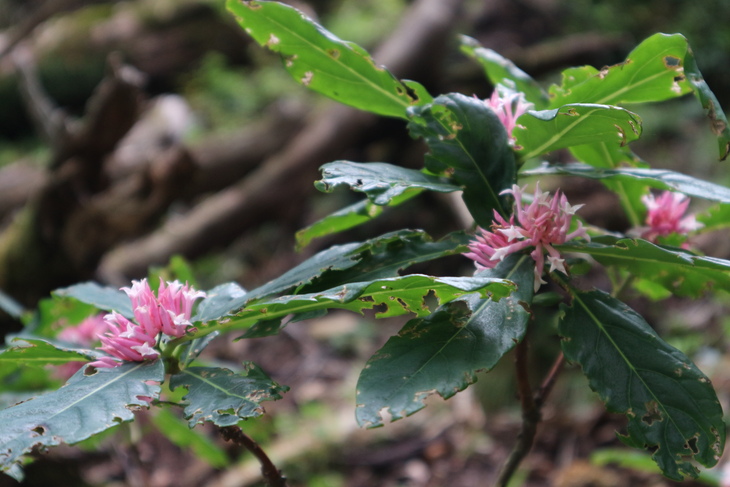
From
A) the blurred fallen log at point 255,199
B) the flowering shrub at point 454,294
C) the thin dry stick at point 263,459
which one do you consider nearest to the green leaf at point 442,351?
the flowering shrub at point 454,294

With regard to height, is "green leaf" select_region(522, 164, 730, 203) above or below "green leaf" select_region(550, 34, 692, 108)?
below

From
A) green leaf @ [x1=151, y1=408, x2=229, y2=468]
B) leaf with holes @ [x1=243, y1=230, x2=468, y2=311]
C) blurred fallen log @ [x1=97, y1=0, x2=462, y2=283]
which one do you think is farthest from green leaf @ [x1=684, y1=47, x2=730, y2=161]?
blurred fallen log @ [x1=97, y1=0, x2=462, y2=283]

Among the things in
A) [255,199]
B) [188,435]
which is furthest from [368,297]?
[255,199]

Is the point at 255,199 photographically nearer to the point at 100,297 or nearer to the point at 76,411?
the point at 100,297

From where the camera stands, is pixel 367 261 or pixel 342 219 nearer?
pixel 367 261

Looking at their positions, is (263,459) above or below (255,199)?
above

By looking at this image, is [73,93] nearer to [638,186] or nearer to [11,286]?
[11,286]

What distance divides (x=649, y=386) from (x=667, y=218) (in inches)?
17.8

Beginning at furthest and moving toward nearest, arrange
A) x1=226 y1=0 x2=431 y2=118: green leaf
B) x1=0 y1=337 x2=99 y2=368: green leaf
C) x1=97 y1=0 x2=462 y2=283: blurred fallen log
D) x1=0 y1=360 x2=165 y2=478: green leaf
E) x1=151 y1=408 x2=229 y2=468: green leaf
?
1. x1=97 y1=0 x2=462 y2=283: blurred fallen log
2. x1=151 y1=408 x2=229 y2=468: green leaf
3. x1=226 y1=0 x2=431 y2=118: green leaf
4. x1=0 y1=337 x2=99 y2=368: green leaf
5. x1=0 y1=360 x2=165 y2=478: green leaf

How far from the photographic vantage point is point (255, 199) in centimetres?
387

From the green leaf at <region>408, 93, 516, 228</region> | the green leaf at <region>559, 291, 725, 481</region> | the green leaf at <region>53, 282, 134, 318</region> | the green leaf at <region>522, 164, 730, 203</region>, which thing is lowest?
the green leaf at <region>559, 291, 725, 481</region>

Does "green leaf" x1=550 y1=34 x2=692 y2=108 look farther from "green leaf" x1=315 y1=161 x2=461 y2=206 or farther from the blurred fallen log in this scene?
the blurred fallen log

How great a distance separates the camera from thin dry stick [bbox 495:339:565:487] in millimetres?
1008

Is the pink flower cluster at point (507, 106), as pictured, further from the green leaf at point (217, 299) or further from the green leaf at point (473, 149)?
Answer: the green leaf at point (217, 299)
